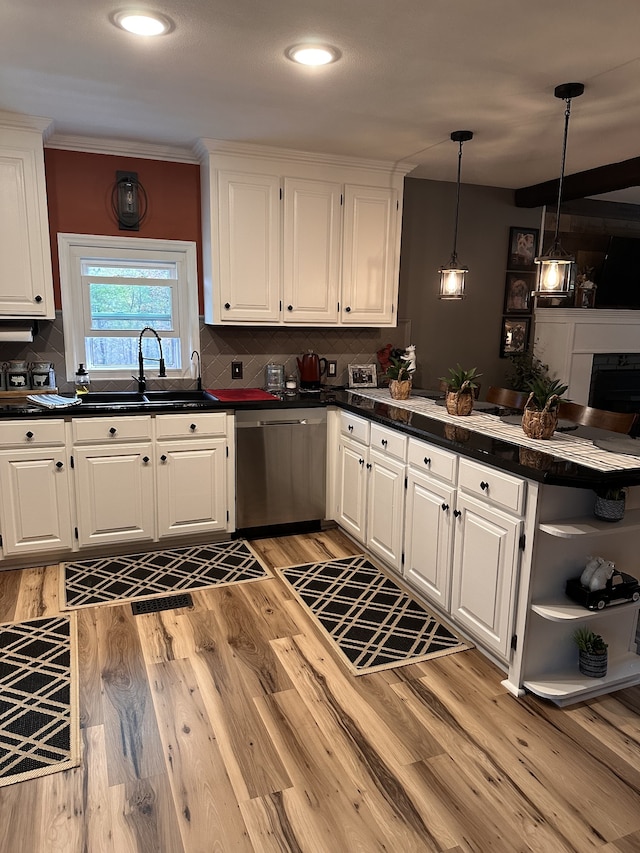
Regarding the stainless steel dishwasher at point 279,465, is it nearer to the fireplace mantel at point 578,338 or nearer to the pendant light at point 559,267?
the pendant light at point 559,267

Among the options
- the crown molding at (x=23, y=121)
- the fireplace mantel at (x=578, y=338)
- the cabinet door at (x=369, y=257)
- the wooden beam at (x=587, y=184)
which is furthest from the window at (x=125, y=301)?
the fireplace mantel at (x=578, y=338)

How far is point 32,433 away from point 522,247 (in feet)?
12.7

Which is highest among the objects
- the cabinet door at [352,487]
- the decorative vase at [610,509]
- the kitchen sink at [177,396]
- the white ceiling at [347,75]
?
the white ceiling at [347,75]

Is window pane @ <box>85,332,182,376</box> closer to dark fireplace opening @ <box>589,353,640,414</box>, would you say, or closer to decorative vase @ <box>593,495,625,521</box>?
decorative vase @ <box>593,495,625,521</box>

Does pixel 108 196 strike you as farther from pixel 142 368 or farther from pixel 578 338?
pixel 578 338

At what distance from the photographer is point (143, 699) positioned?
234 cm

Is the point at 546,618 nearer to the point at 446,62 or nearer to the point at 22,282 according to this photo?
the point at 446,62

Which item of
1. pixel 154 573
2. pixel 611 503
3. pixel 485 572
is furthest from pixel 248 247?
pixel 611 503

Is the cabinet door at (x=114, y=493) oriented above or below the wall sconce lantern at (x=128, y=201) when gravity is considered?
below

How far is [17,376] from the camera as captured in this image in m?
3.53

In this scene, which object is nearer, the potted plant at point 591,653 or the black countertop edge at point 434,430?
the black countertop edge at point 434,430

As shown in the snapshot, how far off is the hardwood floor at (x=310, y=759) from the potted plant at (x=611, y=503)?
75 cm

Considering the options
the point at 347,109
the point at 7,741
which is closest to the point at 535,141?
the point at 347,109

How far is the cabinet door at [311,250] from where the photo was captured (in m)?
3.91
